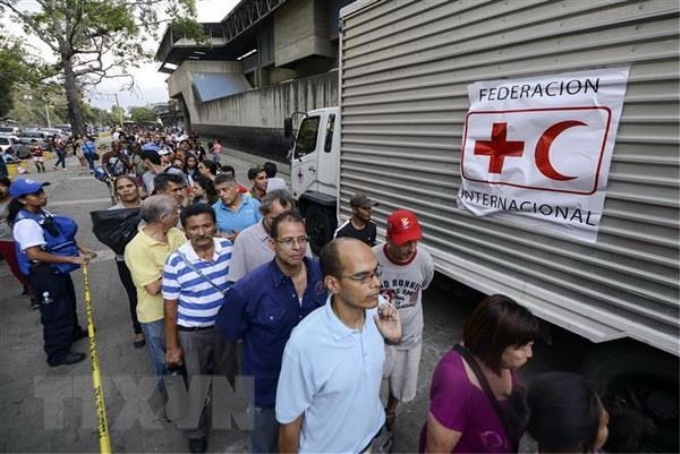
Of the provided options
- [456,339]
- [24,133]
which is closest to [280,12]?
[456,339]

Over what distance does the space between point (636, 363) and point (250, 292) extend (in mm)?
2327

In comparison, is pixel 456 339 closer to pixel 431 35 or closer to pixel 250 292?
pixel 250 292

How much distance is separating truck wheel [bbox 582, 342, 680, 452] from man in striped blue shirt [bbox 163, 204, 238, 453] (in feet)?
8.24

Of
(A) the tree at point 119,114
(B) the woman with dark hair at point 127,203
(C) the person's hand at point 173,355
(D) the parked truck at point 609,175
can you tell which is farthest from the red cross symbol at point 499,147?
(A) the tree at point 119,114

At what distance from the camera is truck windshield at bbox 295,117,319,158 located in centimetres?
628

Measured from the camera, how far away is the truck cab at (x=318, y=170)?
5844 mm

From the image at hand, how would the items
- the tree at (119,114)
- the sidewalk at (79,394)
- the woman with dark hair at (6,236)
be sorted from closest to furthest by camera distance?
1. the sidewalk at (79,394)
2. the woman with dark hair at (6,236)
3. the tree at (119,114)

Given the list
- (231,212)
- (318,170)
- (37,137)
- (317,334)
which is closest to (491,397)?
(317,334)

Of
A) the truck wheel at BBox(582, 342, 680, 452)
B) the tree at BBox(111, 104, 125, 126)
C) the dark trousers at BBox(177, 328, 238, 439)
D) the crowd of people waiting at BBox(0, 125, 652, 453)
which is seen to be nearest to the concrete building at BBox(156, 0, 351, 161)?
the crowd of people waiting at BBox(0, 125, 652, 453)

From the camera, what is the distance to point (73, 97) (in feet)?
66.0

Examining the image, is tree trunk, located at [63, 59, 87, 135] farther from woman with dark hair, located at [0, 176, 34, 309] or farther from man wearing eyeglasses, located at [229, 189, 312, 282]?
man wearing eyeglasses, located at [229, 189, 312, 282]

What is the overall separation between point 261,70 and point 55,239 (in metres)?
24.9

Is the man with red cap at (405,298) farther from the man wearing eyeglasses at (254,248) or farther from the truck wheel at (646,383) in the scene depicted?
the truck wheel at (646,383)

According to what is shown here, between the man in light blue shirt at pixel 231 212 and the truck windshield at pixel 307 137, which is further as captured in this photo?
the truck windshield at pixel 307 137
